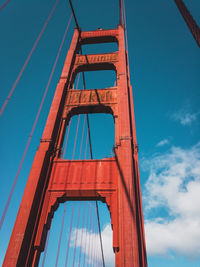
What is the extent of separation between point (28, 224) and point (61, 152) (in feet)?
14.4

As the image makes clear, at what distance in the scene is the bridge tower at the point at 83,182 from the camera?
25.7 ft

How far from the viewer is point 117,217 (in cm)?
865

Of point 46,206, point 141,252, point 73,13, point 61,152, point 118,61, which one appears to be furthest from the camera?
point 73,13

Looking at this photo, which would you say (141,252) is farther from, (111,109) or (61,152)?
(111,109)

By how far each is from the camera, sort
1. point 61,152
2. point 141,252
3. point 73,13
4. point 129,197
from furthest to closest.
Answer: point 73,13 → point 61,152 → point 129,197 → point 141,252

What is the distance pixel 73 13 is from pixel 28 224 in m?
18.8

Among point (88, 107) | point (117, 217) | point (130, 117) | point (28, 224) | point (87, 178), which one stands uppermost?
point (88, 107)

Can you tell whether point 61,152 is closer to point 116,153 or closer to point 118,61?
point 116,153

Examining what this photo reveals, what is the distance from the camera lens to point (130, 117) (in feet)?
42.0

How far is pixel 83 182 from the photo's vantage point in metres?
9.94

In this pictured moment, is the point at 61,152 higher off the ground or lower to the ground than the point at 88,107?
lower

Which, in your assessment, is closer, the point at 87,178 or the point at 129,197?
the point at 129,197

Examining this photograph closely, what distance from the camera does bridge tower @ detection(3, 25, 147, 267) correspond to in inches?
308

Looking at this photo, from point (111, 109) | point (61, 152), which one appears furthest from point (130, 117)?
point (61, 152)
